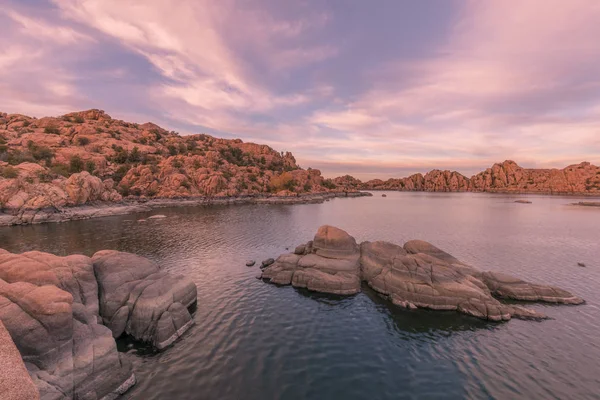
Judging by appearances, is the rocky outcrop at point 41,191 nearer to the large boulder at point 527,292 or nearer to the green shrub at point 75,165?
the green shrub at point 75,165

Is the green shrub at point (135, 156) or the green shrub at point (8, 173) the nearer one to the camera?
the green shrub at point (8, 173)

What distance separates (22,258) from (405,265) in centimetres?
3467

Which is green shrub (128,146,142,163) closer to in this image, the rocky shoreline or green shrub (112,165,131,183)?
green shrub (112,165,131,183)

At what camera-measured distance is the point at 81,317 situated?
54.1 ft

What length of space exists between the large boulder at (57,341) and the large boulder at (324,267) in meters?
19.1

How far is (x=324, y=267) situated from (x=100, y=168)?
136 meters

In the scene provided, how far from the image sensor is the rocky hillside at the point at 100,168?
77500mm

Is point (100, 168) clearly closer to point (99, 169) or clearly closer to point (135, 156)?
point (99, 169)

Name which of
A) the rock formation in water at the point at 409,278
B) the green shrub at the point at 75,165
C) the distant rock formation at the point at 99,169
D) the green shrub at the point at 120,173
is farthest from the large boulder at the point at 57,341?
the green shrub at the point at 120,173

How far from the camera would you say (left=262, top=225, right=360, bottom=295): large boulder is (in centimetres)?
3028

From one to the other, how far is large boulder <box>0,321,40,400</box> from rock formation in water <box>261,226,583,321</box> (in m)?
24.6

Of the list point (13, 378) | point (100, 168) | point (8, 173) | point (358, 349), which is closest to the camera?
point (13, 378)

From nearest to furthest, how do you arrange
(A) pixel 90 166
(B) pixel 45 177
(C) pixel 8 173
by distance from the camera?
(C) pixel 8 173
(B) pixel 45 177
(A) pixel 90 166

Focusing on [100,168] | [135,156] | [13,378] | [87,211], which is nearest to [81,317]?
[13,378]
